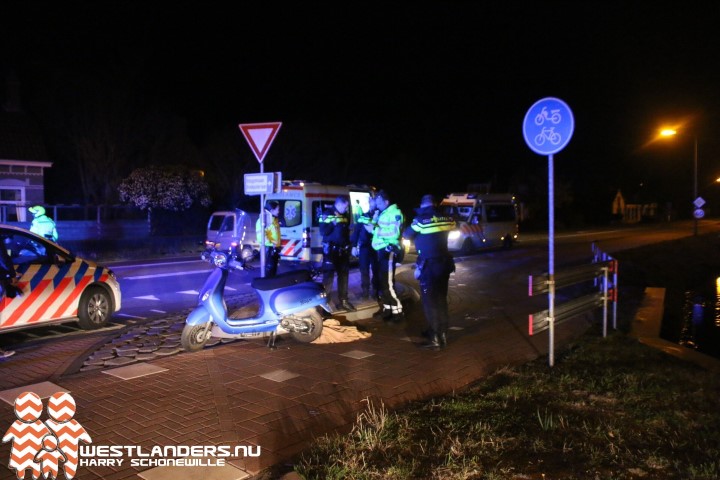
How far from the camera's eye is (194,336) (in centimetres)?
759

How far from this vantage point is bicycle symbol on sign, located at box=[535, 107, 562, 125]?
6663 mm

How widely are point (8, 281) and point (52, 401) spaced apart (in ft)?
13.3

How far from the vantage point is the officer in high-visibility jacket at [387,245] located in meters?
9.30

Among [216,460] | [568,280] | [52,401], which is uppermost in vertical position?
[568,280]

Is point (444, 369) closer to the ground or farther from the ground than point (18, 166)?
closer to the ground

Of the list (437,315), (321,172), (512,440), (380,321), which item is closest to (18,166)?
(321,172)

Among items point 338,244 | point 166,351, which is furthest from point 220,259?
point 338,244

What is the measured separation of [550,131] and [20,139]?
25.9m

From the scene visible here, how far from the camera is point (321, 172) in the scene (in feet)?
117

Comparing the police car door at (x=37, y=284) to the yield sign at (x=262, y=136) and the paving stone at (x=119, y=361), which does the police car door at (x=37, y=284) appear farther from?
the yield sign at (x=262, y=136)

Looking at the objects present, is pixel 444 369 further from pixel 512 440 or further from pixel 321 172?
pixel 321 172

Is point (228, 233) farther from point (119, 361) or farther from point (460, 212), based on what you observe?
point (119, 361)

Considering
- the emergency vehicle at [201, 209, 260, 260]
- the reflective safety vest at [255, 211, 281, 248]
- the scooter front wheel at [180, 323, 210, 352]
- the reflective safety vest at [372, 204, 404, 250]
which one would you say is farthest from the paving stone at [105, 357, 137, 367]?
the emergency vehicle at [201, 209, 260, 260]

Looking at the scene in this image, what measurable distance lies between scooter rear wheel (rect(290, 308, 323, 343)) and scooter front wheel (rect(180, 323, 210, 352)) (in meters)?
1.14
